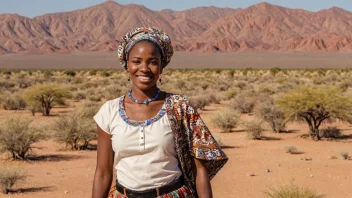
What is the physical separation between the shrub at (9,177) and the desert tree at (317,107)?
31.6 ft

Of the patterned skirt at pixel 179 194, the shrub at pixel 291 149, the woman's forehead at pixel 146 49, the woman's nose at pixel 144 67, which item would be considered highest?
the woman's forehead at pixel 146 49

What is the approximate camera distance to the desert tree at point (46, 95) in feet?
75.9

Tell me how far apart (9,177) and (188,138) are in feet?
22.9

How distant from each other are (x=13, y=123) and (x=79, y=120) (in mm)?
1978

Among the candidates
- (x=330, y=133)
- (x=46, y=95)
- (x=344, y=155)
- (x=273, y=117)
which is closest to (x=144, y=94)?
(x=344, y=155)

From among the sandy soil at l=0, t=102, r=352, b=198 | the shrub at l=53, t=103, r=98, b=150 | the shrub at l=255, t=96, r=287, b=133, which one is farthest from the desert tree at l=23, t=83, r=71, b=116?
the shrub at l=255, t=96, r=287, b=133

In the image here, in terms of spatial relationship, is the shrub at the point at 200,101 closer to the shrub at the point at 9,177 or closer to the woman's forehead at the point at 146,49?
the shrub at the point at 9,177

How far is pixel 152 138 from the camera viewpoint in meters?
3.22

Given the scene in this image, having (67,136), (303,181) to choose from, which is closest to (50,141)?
(67,136)

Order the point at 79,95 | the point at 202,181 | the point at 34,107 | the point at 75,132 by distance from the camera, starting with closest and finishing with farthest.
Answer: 1. the point at 202,181
2. the point at 75,132
3. the point at 34,107
4. the point at 79,95

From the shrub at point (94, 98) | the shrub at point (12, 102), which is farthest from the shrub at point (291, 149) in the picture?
the shrub at point (94, 98)

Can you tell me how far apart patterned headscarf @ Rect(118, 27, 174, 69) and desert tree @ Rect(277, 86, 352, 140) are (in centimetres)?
1323

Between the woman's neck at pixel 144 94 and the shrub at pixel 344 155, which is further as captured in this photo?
the shrub at pixel 344 155

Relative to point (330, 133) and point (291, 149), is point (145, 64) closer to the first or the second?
point (291, 149)
